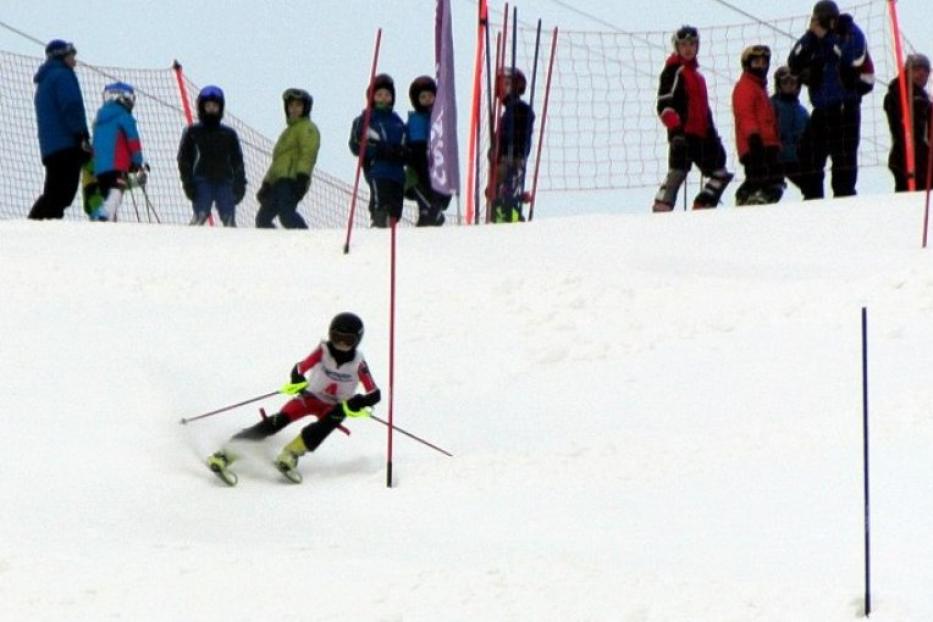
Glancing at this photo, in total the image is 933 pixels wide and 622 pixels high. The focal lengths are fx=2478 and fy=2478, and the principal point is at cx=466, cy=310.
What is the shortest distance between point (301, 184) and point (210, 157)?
0.78 metres

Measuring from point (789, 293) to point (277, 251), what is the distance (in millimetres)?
4014

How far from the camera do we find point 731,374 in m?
14.4

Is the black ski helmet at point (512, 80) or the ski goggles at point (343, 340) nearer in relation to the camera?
the ski goggles at point (343, 340)

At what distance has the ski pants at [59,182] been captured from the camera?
1842 centimetres

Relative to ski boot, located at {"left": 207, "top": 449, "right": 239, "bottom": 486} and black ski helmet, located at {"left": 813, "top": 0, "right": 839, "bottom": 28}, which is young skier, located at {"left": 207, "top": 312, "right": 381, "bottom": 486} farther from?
black ski helmet, located at {"left": 813, "top": 0, "right": 839, "bottom": 28}

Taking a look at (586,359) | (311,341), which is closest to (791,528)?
(586,359)

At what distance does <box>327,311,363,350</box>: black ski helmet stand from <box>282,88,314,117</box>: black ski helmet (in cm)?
610

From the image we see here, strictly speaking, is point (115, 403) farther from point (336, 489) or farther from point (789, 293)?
point (789, 293)

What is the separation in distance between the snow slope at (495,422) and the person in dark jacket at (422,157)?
662 millimetres

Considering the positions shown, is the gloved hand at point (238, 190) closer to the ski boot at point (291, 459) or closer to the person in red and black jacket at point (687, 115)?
the person in red and black jacket at point (687, 115)

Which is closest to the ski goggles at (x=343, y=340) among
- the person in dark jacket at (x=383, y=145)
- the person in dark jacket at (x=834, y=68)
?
the person in dark jacket at (x=383, y=145)

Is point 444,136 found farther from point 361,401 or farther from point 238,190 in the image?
point 361,401

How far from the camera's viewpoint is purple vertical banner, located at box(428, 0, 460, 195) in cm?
1848

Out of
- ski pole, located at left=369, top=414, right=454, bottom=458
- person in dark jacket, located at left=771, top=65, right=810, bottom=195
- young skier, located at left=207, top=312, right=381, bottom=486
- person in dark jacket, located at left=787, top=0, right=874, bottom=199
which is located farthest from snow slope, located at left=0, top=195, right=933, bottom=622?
person in dark jacket, located at left=787, top=0, right=874, bottom=199
